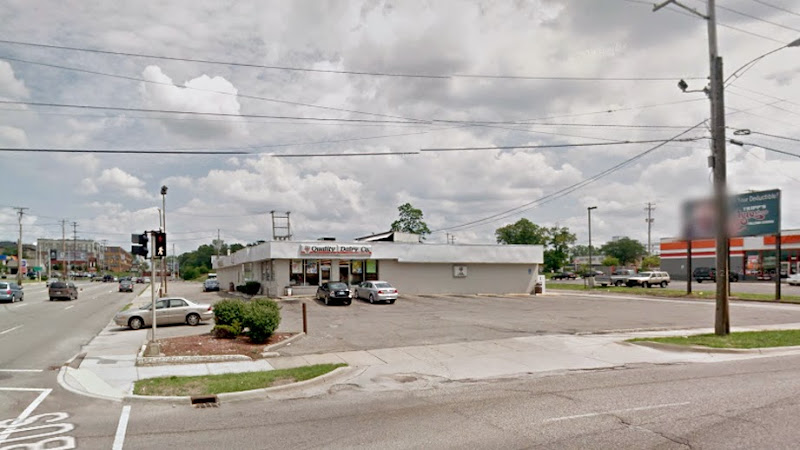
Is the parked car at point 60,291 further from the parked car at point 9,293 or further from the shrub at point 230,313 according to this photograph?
the shrub at point 230,313

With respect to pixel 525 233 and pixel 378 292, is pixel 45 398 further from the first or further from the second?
pixel 525 233

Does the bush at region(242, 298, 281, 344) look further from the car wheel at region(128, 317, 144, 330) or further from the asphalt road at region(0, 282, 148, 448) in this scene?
the car wheel at region(128, 317, 144, 330)

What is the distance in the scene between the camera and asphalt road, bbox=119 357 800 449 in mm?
7441

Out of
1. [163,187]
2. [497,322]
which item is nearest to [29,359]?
[497,322]

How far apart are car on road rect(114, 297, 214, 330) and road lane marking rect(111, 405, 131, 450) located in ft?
47.4

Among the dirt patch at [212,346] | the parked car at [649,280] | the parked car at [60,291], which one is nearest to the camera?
the dirt patch at [212,346]

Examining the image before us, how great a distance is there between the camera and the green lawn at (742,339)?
1628 cm

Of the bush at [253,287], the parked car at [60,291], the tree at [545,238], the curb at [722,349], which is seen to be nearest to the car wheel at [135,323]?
the bush at [253,287]

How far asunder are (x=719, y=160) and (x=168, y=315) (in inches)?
880

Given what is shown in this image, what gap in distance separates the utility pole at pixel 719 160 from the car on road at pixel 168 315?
19.8 metres

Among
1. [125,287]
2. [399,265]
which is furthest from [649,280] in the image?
[125,287]

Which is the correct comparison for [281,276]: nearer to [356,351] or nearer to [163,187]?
[163,187]

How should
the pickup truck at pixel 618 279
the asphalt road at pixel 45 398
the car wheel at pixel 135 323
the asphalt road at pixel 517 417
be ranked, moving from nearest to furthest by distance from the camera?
the asphalt road at pixel 517 417 → the asphalt road at pixel 45 398 → the car wheel at pixel 135 323 → the pickup truck at pixel 618 279

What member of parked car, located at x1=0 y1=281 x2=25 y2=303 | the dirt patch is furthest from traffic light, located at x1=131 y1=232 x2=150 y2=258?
parked car, located at x1=0 y1=281 x2=25 y2=303
